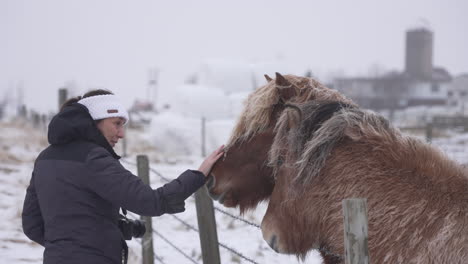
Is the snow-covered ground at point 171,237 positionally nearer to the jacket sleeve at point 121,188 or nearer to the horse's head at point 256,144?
the horse's head at point 256,144

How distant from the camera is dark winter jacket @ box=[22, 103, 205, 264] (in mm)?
2225

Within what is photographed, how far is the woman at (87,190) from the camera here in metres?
2.23

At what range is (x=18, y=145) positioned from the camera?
15977 millimetres

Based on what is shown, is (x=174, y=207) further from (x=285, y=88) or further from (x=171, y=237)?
(x=171, y=237)

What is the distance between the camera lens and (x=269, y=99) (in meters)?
2.33

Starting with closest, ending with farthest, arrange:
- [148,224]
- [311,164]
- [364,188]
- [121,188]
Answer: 1. [364,188]
2. [311,164]
3. [121,188]
4. [148,224]

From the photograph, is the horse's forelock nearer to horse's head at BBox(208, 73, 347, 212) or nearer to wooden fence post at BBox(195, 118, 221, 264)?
horse's head at BBox(208, 73, 347, 212)

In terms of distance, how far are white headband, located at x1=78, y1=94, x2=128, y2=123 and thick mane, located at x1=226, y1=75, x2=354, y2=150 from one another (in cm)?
64

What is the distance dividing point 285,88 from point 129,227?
4.46ft

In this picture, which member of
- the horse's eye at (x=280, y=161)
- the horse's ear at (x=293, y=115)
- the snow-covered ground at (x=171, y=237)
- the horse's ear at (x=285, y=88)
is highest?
the horse's ear at (x=285, y=88)

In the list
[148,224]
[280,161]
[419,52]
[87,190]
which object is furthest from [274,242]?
[419,52]

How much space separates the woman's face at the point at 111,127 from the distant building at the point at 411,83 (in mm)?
45050

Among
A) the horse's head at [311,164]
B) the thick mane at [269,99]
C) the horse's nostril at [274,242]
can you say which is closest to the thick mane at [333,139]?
the horse's head at [311,164]

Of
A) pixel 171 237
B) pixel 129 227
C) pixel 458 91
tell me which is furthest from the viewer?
pixel 458 91
